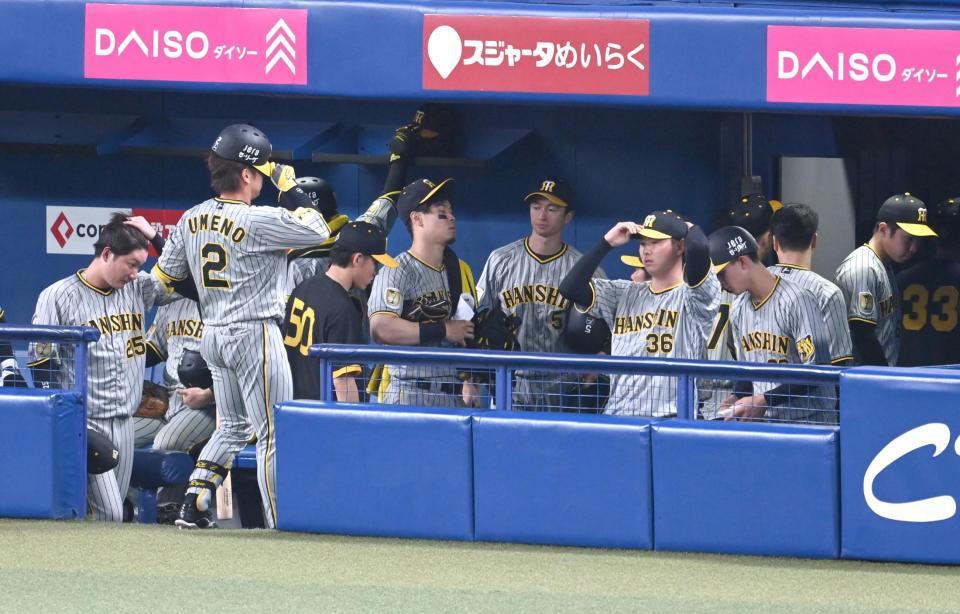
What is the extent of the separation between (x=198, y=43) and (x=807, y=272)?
269 cm

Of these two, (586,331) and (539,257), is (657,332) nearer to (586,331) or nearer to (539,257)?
(586,331)

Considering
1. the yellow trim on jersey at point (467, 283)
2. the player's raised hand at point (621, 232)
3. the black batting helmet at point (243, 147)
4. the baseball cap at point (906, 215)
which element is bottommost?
the yellow trim on jersey at point (467, 283)

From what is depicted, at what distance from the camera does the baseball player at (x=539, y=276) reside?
674 cm

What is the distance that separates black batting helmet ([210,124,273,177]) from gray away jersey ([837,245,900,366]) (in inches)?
95.1

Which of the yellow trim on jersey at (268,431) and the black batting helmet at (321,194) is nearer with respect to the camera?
the yellow trim on jersey at (268,431)

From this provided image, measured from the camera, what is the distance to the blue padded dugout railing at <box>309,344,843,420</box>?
513cm

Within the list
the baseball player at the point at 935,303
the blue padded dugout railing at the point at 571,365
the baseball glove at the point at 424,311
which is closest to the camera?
the blue padded dugout railing at the point at 571,365

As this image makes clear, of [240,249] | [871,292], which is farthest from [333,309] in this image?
[871,292]

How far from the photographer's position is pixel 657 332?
19.9 feet

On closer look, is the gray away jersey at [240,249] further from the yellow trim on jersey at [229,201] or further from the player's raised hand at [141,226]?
the player's raised hand at [141,226]

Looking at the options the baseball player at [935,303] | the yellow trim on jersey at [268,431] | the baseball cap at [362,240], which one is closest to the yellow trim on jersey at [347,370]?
the yellow trim on jersey at [268,431]

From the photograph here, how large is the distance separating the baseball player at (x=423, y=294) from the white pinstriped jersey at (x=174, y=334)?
88cm

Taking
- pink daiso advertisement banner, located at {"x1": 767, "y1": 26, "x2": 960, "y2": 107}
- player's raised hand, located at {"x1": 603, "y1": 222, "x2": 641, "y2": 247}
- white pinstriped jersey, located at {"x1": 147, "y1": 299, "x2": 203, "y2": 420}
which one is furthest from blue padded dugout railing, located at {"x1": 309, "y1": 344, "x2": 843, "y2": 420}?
pink daiso advertisement banner, located at {"x1": 767, "y1": 26, "x2": 960, "y2": 107}

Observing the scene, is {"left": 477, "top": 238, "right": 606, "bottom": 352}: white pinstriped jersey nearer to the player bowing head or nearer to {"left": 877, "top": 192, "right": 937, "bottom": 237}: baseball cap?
{"left": 877, "top": 192, "right": 937, "bottom": 237}: baseball cap
